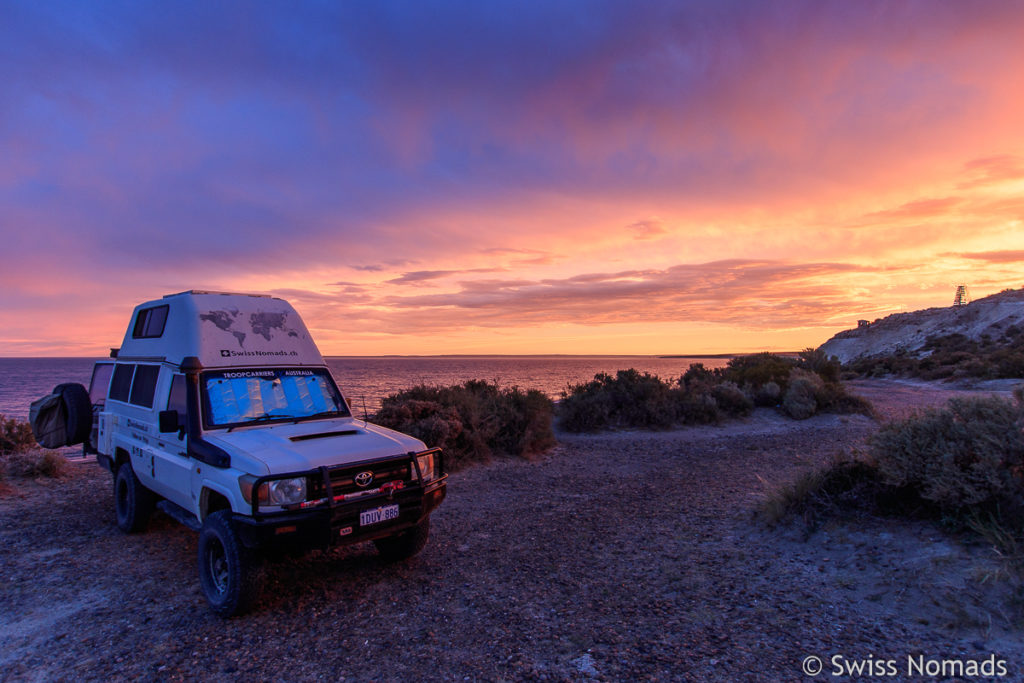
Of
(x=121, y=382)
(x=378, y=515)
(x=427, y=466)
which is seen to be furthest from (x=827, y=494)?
(x=121, y=382)

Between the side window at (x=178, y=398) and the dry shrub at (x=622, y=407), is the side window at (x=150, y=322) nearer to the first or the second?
the side window at (x=178, y=398)

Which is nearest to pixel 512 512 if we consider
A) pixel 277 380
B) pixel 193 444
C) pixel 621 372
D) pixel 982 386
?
pixel 277 380

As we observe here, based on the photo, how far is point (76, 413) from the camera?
7785 mm

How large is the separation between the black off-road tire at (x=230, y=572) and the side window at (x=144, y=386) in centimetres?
228

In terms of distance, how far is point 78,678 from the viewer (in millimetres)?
3705

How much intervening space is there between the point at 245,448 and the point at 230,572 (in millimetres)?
1001

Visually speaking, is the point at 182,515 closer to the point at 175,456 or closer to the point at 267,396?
the point at 175,456

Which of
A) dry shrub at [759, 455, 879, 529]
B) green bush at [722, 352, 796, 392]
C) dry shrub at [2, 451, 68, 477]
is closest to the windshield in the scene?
dry shrub at [759, 455, 879, 529]

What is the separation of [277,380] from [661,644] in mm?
4610

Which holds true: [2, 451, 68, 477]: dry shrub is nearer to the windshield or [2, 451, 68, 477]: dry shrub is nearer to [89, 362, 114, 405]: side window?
[89, 362, 114, 405]: side window

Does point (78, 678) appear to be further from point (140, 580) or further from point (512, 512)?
point (512, 512)

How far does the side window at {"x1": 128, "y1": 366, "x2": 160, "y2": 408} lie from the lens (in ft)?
20.4

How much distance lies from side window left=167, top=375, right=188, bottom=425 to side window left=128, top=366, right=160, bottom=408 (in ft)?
1.63

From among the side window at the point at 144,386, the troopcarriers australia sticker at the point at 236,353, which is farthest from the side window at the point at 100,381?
the troopcarriers australia sticker at the point at 236,353
